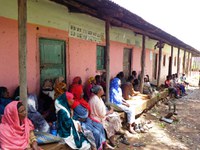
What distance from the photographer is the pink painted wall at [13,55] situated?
167 inches

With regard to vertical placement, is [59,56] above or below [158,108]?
above

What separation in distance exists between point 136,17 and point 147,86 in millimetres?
4548

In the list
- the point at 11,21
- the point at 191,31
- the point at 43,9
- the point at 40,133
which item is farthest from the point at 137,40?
the point at 191,31

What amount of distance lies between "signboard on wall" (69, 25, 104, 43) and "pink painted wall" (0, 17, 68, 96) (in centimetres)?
117

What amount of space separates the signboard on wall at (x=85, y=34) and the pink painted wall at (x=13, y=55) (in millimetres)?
1168

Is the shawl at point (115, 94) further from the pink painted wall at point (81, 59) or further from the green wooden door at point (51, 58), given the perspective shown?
the green wooden door at point (51, 58)

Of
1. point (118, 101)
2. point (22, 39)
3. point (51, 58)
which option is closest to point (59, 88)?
point (51, 58)

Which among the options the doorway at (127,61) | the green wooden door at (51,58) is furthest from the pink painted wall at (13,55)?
the doorway at (127,61)

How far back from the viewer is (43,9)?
5090 mm

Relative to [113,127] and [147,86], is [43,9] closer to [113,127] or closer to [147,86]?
[113,127]

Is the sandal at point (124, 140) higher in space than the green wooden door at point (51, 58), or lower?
lower

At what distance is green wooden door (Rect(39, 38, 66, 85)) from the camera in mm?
5245

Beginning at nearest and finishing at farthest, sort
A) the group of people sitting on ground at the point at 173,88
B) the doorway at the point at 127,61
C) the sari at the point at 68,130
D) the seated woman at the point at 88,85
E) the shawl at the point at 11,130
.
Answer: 1. the shawl at the point at 11,130
2. the sari at the point at 68,130
3. the seated woman at the point at 88,85
4. the doorway at the point at 127,61
5. the group of people sitting on ground at the point at 173,88

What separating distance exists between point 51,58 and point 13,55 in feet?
3.96
